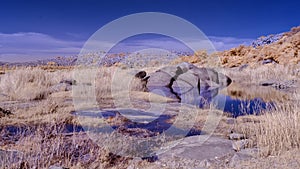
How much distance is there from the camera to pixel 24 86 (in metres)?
11.1

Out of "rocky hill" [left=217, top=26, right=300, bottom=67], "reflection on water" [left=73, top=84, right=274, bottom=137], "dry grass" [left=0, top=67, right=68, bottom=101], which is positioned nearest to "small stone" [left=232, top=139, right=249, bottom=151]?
"reflection on water" [left=73, top=84, right=274, bottom=137]

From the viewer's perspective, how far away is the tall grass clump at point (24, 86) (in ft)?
32.4

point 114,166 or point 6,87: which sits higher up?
point 6,87

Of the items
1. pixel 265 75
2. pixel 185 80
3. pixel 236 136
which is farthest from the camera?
pixel 265 75

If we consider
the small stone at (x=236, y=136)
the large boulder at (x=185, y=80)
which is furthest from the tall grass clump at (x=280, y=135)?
the large boulder at (x=185, y=80)

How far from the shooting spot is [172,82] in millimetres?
17719

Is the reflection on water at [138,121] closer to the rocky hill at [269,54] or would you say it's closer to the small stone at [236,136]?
the small stone at [236,136]

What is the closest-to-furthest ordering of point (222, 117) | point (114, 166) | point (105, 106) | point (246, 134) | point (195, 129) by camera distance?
1. point (114, 166)
2. point (246, 134)
3. point (195, 129)
4. point (222, 117)
5. point (105, 106)

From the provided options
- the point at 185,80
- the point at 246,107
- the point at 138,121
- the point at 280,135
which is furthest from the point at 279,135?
the point at 185,80

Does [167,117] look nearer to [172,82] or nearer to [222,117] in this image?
[222,117]

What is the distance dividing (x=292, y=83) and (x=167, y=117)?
42.9 ft

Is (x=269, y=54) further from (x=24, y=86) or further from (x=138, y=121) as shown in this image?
(x=138, y=121)

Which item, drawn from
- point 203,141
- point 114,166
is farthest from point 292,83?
point 114,166

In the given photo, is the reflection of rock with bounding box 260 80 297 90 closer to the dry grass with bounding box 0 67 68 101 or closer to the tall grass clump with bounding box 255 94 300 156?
the dry grass with bounding box 0 67 68 101
